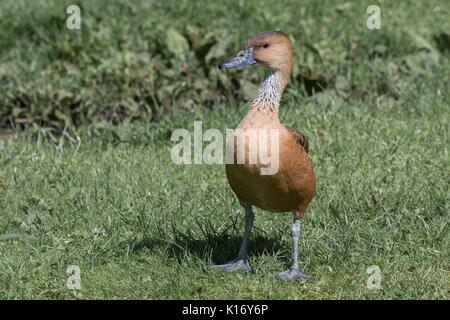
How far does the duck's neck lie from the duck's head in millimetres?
48

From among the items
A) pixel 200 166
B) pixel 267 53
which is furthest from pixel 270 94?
pixel 200 166

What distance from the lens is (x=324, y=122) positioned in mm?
6367

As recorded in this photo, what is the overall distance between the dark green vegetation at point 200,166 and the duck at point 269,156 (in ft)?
0.91

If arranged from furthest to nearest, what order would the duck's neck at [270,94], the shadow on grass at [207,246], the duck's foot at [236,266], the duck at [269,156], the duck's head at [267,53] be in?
the shadow on grass at [207,246], the duck's foot at [236,266], the duck's head at [267,53], the duck's neck at [270,94], the duck at [269,156]

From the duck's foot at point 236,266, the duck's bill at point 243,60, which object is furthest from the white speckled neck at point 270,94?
the duck's foot at point 236,266

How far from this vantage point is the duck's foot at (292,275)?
426 cm

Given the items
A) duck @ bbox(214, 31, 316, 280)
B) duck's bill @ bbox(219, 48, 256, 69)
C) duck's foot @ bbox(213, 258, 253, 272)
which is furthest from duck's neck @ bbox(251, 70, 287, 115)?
duck's foot @ bbox(213, 258, 253, 272)

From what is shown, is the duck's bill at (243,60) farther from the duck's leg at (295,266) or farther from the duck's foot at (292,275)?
the duck's foot at (292,275)

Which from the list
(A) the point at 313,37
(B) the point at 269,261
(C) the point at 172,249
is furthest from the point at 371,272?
(A) the point at 313,37

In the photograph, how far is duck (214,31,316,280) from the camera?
398 cm

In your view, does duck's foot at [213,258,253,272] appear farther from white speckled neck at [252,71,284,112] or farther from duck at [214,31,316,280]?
white speckled neck at [252,71,284,112]

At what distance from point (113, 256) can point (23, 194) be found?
1148mm

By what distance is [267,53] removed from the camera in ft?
13.9

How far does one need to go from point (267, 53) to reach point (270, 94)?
0.80ft
